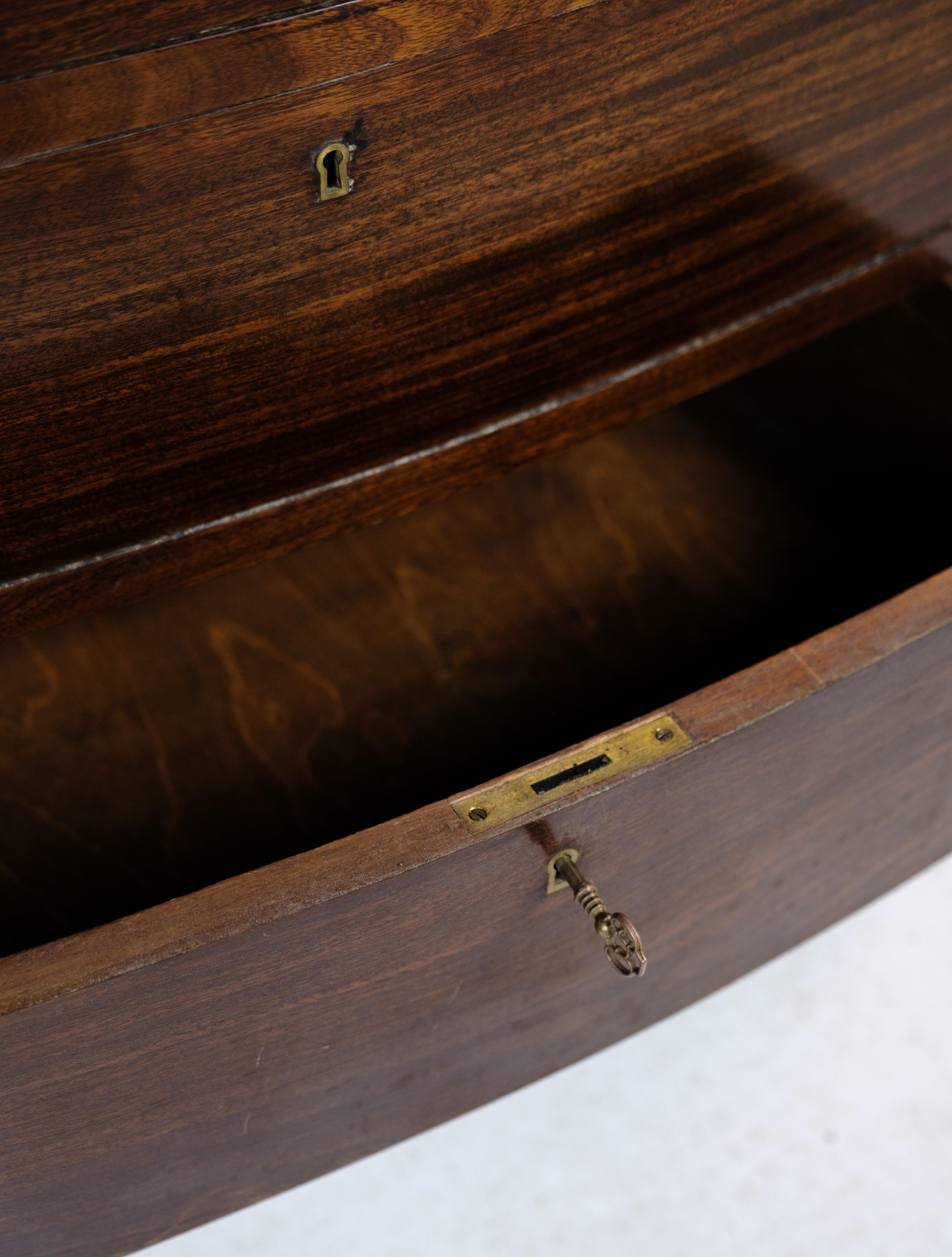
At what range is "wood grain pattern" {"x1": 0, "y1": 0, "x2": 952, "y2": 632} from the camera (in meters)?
0.49

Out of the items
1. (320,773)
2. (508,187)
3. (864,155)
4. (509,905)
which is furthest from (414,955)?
(864,155)

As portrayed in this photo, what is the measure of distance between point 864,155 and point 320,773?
49 centimetres

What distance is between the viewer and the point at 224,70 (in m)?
0.45

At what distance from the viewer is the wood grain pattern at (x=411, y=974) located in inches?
19.7

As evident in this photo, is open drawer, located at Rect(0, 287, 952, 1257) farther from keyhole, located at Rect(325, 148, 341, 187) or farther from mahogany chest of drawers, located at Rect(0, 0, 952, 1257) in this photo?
keyhole, located at Rect(325, 148, 341, 187)

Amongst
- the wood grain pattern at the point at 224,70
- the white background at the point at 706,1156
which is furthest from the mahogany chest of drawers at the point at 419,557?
the white background at the point at 706,1156

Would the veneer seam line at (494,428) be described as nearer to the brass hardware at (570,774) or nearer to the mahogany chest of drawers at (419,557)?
the mahogany chest of drawers at (419,557)

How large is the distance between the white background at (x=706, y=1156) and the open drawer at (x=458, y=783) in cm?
10

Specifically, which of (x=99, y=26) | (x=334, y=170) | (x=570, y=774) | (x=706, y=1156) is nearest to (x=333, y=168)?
(x=334, y=170)

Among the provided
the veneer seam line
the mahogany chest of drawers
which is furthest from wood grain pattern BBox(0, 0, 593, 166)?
the veneer seam line

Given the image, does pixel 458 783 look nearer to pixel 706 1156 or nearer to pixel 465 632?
pixel 465 632

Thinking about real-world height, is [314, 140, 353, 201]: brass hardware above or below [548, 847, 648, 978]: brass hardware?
above

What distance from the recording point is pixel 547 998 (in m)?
0.66

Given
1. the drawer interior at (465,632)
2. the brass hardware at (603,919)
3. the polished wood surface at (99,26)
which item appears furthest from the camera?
the drawer interior at (465,632)
